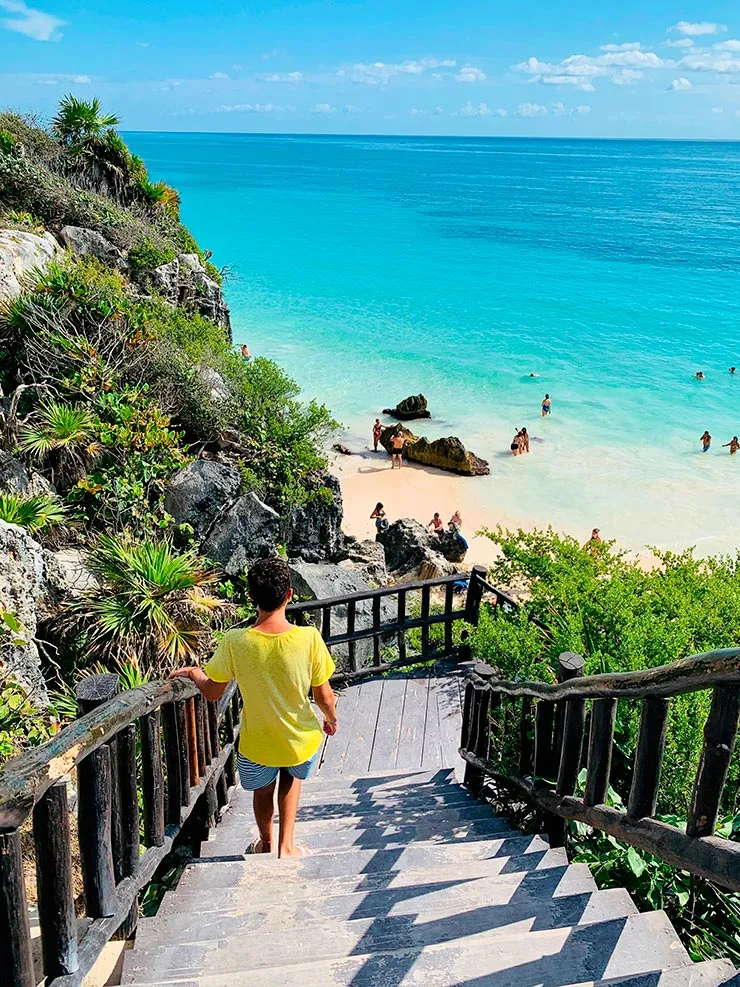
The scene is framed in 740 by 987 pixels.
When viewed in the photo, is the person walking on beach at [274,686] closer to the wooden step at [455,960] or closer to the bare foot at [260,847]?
the bare foot at [260,847]

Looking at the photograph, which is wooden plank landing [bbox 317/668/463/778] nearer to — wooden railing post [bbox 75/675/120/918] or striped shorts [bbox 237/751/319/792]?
striped shorts [bbox 237/751/319/792]

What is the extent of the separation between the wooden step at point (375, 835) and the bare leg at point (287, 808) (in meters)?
0.28

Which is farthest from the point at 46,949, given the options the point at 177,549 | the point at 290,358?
Answer: the point at 290,358

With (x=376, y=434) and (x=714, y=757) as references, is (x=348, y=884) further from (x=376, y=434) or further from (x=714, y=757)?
(x=376, y=434)

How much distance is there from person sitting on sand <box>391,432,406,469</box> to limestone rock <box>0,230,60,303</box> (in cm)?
1272

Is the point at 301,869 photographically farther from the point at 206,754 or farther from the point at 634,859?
the point at 634,859

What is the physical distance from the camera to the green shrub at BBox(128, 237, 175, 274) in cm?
1576

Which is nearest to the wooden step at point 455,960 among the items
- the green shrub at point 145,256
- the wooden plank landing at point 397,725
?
the wooden plank landing at point 397,725

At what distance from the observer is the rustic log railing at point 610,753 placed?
2.30 metres

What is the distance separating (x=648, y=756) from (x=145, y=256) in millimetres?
15630

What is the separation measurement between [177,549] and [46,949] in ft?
26.5

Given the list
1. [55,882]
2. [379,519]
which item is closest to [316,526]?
[379,519]

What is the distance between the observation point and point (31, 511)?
870cm

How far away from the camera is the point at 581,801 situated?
11.6ft
